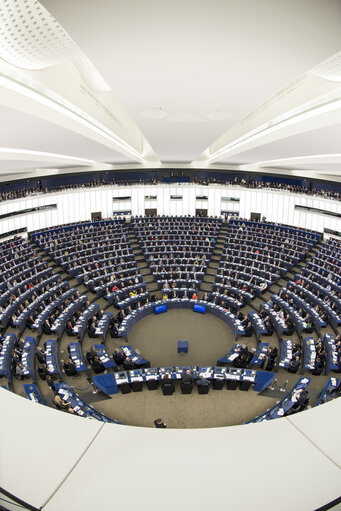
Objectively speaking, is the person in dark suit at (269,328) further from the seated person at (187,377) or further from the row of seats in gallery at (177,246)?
the row of seats in gallery at (177,246)

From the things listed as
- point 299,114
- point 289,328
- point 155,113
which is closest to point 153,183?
point 289,328

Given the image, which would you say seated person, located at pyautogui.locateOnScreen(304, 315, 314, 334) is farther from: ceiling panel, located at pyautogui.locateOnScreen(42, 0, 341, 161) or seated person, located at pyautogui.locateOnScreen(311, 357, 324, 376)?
ceiling panel, located at pyautogui.locateOnScreen(42, 0, 341, 161)

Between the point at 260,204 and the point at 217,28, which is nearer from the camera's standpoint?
the point at 217,28

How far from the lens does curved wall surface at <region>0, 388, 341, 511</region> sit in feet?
5.09

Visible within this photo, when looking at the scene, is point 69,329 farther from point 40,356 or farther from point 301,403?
point 301,403

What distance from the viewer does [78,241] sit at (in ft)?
83.8

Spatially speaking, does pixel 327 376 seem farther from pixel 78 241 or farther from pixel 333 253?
pixel 78 241

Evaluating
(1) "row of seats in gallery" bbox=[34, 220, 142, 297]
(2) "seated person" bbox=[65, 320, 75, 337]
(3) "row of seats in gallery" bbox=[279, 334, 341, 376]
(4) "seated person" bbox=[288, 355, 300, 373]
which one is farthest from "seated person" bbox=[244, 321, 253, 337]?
(2) "seated person" bbox=[65, 320, 75, 337]

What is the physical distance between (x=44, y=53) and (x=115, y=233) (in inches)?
925

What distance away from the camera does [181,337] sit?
54.1ft

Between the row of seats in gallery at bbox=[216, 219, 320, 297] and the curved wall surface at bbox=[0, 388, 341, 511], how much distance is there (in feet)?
59.0

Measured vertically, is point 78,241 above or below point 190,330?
above

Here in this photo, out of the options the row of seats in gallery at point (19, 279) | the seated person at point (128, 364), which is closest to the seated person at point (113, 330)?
the seated person at point (128, 364)

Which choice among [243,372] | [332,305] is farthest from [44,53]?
[332,305]
